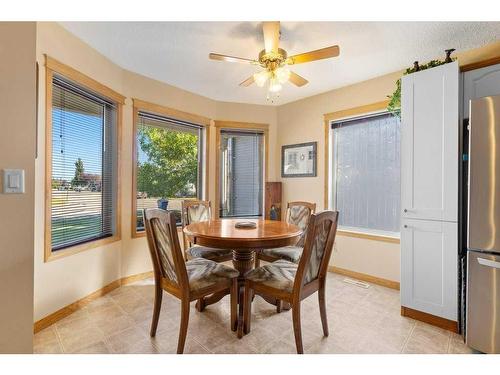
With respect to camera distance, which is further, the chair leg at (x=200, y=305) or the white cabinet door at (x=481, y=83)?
the chair leg at (x=200, y=305)

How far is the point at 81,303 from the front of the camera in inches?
95.1

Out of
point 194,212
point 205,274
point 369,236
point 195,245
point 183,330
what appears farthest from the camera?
point 369,236

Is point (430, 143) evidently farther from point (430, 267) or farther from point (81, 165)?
point (81, 165)

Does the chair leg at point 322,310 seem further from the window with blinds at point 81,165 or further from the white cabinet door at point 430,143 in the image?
the window with blinds at point 81,165

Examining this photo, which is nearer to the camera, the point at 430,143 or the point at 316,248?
the point at 316,248

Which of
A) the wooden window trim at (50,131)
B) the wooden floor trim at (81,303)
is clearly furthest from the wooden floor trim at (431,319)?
the wooden window trim at (50,131)

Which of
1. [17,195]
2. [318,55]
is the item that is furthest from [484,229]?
[17,195]

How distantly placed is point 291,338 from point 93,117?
2.79 metres

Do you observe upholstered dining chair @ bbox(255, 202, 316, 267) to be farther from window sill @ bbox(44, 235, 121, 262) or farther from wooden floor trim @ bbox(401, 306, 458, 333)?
window sill @ bbox(44, 235, 121, 262)

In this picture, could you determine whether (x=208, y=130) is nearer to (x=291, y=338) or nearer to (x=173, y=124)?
(x=173, y=124)

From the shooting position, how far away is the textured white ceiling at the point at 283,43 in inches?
83.0

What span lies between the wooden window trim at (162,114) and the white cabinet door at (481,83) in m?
2.95

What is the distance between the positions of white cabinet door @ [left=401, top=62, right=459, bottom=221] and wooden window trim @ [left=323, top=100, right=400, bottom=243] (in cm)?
80

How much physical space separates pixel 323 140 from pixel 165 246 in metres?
2.66
